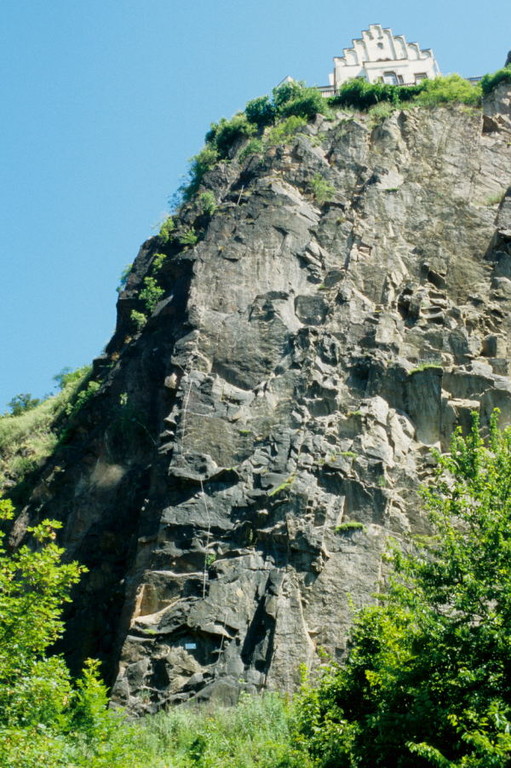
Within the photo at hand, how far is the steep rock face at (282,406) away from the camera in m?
22.5

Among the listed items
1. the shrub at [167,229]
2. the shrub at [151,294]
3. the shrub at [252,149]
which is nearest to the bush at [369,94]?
the shrub at [252,149]

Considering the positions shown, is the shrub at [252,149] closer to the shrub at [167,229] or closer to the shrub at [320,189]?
the shrub at [167,229]

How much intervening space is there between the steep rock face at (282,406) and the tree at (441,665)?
288cm

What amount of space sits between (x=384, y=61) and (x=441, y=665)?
3465 centimetres

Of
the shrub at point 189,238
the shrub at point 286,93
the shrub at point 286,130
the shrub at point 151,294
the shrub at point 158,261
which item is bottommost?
the shrub at point 151,294

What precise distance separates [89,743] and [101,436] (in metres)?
12.0

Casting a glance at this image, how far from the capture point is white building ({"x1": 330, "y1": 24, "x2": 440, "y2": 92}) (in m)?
44.6

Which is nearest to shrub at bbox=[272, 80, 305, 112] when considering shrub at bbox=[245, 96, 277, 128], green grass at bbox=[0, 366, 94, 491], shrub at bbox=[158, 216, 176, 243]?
shrub at bbox=[245, 96, 277, 128]

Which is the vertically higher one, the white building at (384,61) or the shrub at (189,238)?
the white building at (384,61)

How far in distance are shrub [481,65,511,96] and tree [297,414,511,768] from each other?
21947 millimetres

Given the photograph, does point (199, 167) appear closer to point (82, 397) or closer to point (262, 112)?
point (262, 112)

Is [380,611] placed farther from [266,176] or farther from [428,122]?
[428,122]

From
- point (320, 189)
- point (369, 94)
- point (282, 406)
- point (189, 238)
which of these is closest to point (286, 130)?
point (369, 94)

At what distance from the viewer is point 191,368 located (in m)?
26.9
